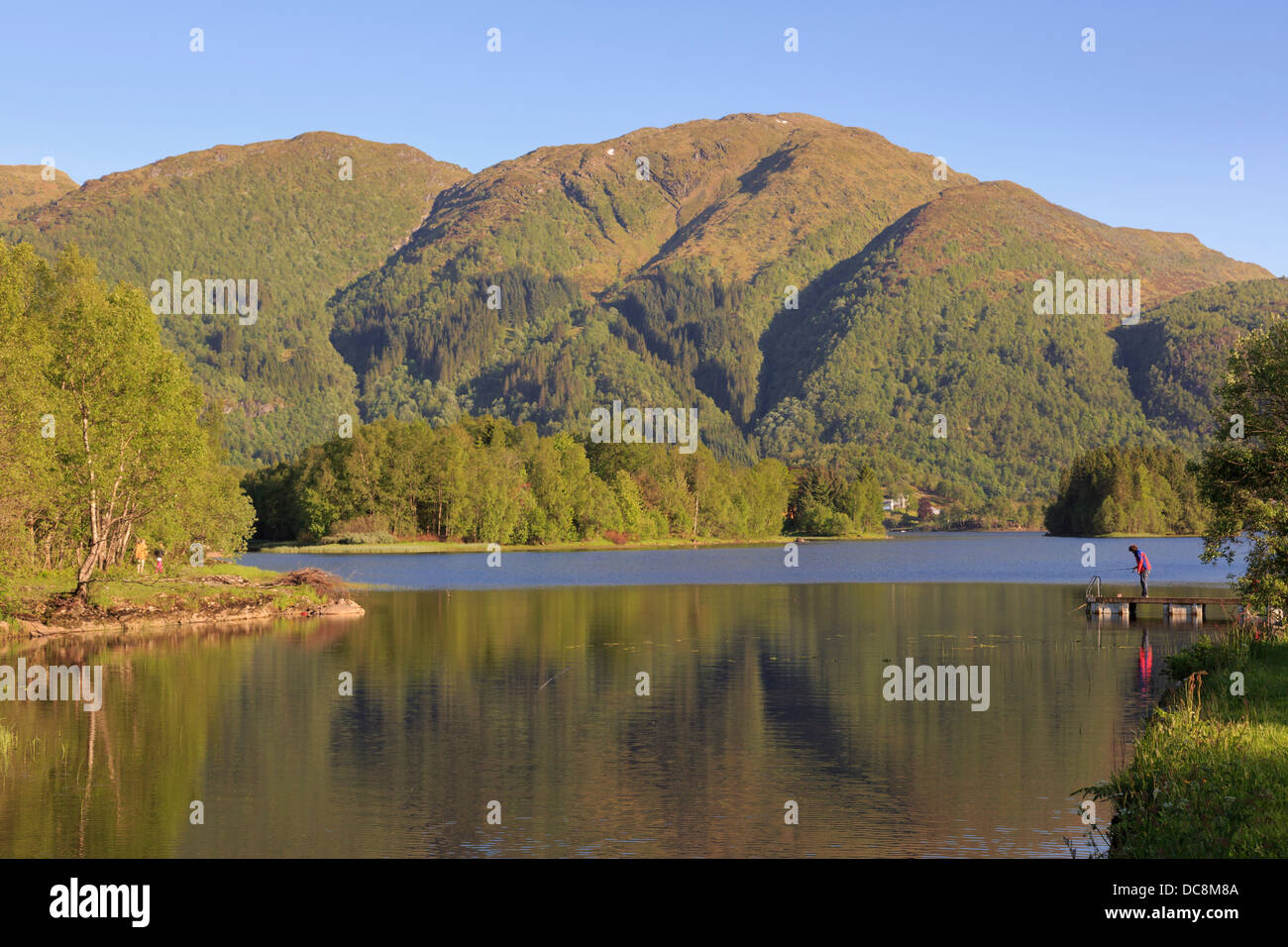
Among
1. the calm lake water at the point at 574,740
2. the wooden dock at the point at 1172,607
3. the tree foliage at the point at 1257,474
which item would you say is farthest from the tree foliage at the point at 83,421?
the wooden dock at the point at 1172,607

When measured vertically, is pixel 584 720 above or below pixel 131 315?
below

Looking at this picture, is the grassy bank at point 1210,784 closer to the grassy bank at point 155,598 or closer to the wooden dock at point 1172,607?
the wooden dock at point 1172,607

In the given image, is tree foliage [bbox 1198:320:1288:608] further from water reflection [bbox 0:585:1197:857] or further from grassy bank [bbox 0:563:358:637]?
grassy bank [bbox 0:563:358:637]

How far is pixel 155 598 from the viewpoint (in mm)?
61188

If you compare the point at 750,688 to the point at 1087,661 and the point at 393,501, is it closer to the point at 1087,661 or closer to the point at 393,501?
the point at 1087,661

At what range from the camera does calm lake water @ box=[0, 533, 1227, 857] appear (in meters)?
22.8

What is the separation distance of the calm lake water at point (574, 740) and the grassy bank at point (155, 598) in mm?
2753

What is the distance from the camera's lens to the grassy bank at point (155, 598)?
55.0m

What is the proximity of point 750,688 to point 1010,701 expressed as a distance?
319 inches

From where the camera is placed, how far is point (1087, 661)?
4722 cm

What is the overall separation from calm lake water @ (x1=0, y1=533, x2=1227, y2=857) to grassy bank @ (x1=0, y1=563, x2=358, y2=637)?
2.75 m

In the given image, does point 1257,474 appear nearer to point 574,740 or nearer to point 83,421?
point 574,740
